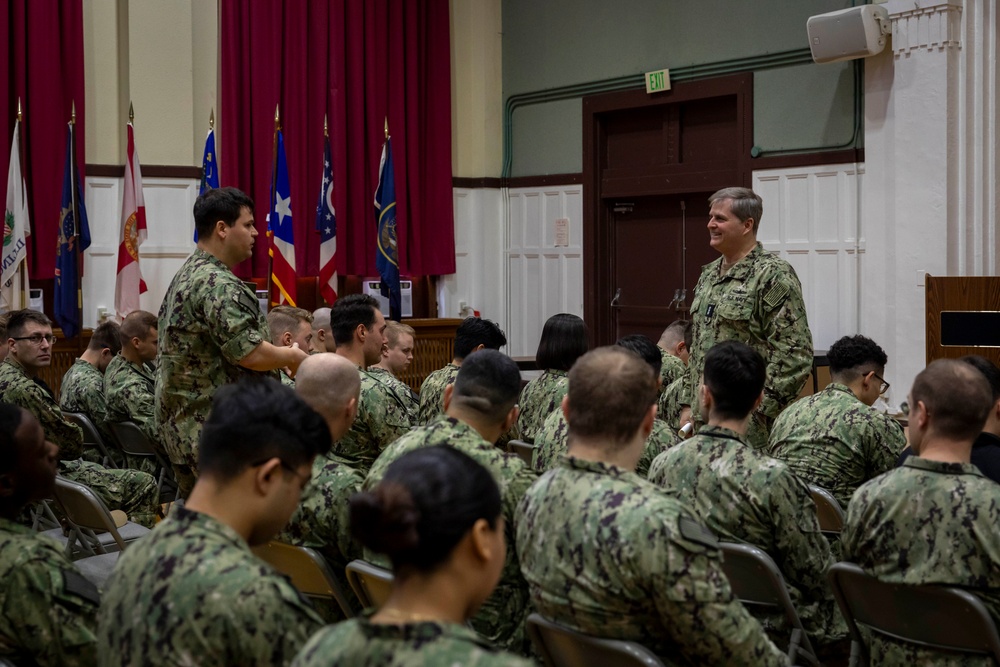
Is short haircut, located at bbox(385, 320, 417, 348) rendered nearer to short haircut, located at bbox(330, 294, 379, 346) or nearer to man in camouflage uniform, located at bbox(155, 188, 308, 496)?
short haircut, located at bbox(330, 294, 379, 346)

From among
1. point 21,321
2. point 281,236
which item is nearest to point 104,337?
point 21,321

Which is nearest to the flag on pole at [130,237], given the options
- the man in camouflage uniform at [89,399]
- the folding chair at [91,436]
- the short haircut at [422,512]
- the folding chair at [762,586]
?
the man in camouflage uniform at [89,399]

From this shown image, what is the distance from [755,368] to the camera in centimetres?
286

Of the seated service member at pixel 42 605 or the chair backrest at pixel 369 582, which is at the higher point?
the seated service member at pixel 42 605

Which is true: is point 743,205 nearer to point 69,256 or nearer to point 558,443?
point 558,443

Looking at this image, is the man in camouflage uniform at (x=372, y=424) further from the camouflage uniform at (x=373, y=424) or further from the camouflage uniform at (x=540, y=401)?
the camouflage uniform at (x=540, y=401)

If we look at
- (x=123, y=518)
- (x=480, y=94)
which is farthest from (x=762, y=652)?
(x=480, y=94)

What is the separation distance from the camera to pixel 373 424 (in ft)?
12.6

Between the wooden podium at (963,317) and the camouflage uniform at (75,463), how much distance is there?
4192 mm

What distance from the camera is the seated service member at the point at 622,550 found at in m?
1.98

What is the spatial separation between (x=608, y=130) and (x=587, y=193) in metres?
0.60

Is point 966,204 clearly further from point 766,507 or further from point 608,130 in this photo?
point 766,507

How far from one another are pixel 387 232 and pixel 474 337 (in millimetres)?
4610

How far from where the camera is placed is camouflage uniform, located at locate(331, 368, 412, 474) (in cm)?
384
